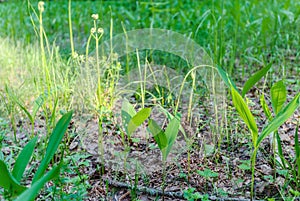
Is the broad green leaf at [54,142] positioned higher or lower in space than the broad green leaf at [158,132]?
higher

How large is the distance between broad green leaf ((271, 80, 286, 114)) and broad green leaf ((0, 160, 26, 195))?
847mm

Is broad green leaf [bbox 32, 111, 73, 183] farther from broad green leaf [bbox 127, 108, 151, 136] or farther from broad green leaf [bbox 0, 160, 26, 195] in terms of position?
broad green leaf [bbox 127, 108, 151, 136]

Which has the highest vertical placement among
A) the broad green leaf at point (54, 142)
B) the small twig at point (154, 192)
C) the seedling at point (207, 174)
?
the broad green leaf at point (54, 142)

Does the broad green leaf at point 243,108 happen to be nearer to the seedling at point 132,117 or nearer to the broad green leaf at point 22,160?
the seedling at point 132,117

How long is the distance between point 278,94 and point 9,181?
89cm

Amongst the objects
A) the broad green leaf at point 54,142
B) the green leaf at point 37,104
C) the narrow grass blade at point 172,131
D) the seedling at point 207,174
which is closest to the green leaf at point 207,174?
the seedling at point 207,174

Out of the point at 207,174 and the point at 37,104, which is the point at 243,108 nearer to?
the point at 207,174

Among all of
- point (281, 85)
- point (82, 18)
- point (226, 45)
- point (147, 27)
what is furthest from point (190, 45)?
point (82, 18)

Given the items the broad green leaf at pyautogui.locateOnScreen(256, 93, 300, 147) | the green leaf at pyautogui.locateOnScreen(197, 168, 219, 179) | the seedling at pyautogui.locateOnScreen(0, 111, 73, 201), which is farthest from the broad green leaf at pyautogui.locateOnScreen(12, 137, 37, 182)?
the broad green leaf at pyautogui.locateOnScreen(256, 93, 300, 147)

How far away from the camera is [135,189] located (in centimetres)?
148

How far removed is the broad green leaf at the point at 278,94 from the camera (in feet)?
4.75

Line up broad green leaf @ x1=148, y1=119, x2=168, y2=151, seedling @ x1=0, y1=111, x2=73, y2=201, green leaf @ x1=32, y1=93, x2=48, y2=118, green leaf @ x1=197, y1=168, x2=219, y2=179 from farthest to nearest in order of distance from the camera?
green leaf @ x1=32, y1=93, x2=48, y2=118, green leaf @ x1=197, y1=168, x2=219, y2=179, broad green leaf @ x1=148, y1=119, x2=168, y2=151, seedling @ x1=0, y1=111, x2=73, y2=201

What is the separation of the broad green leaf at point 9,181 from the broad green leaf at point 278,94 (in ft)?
2.78

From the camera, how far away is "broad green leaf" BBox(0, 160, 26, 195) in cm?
110
